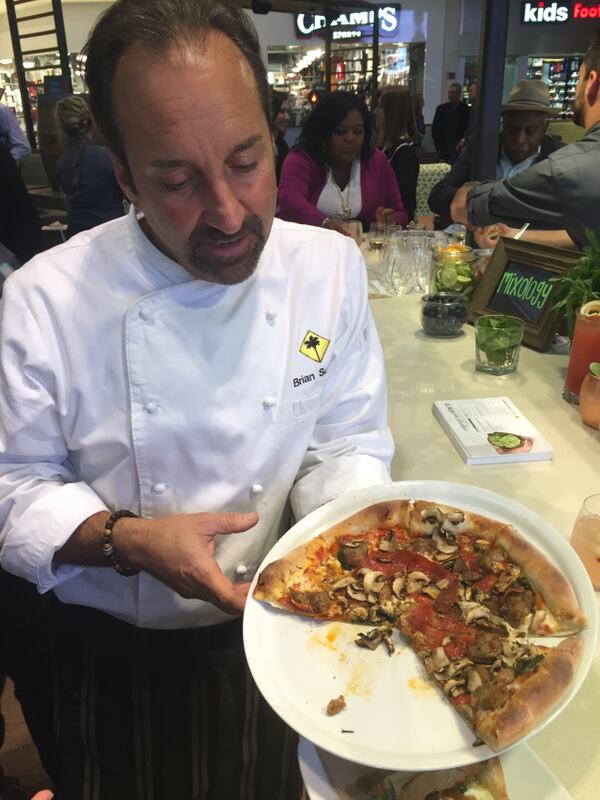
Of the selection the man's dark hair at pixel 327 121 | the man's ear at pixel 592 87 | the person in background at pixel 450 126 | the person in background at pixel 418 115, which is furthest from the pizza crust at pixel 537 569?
the person in background at pixel 450 126

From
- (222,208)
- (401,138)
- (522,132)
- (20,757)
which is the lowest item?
(20,757)

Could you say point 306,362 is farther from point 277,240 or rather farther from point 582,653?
point 582,653

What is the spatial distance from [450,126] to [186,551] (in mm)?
8852

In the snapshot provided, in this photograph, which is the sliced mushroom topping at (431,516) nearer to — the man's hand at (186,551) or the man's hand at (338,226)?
the man's hand at (186,551)

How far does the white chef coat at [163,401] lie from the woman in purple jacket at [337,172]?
238 cm

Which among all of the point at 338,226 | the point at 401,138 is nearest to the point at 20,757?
the point at 338,226

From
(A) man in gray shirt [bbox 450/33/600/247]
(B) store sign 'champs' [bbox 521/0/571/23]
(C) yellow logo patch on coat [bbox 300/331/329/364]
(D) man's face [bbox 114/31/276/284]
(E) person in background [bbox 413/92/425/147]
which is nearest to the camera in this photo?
(D) man's face [bbox 114/31/276/284]

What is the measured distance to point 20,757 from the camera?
76.9 inches

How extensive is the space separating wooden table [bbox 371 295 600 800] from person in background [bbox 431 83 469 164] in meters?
7.36

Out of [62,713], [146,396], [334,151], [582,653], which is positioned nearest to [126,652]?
[62,713]

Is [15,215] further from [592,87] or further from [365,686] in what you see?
[365,686]

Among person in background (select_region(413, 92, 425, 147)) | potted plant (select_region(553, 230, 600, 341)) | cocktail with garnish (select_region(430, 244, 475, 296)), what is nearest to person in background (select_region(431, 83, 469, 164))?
person in background (select_region(413, 92, 425, 147))

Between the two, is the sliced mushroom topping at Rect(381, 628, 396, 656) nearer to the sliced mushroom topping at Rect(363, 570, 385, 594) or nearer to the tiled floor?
the sliced mushroom topping at Rect(363, 570, 385, 594)

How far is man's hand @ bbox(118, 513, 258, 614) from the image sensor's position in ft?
3.10
